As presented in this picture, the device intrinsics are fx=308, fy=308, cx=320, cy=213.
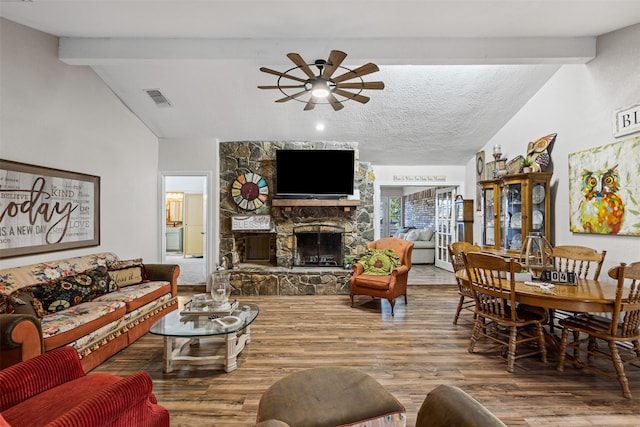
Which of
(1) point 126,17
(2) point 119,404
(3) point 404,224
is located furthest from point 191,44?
(3) point 404,224

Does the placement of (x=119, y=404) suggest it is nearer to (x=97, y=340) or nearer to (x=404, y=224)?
(x=97, y=340)

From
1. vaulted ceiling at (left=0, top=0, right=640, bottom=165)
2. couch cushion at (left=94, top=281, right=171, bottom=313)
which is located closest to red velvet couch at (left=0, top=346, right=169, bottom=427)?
couch cushion at (left=94, top=281, right=171, bottom=313)

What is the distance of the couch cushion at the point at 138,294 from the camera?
308cm

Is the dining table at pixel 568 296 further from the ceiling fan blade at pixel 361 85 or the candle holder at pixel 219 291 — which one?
the candle holder at pixel 219 291

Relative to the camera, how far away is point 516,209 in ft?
13.8

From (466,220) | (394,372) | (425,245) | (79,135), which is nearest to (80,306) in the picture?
(79,135)

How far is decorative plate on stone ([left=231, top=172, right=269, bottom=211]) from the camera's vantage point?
5.30 m

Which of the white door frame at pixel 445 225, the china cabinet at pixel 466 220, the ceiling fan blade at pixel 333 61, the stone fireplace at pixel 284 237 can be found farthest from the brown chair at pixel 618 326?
the white door frame at pixel 445 225

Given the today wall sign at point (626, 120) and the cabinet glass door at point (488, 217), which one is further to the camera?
the cabinet glass door at point (488, 217)

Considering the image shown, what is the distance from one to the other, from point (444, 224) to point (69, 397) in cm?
686

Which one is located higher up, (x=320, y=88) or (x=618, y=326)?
(x=320, y=88)

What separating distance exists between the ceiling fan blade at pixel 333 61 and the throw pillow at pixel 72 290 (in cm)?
303

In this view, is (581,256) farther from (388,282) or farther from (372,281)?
(372,281)

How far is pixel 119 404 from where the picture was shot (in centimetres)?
122
